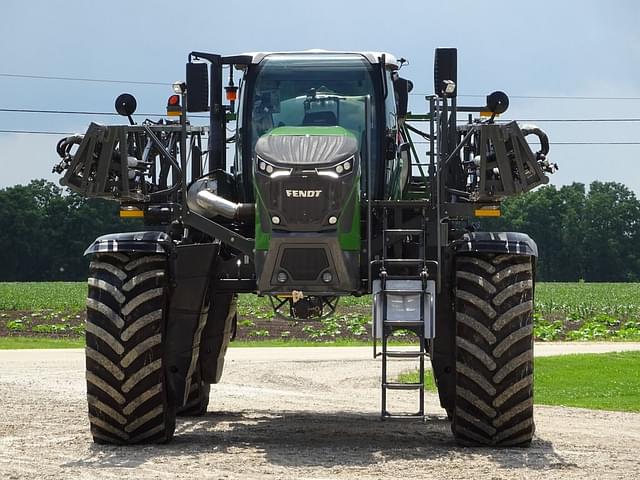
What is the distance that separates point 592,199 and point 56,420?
132m

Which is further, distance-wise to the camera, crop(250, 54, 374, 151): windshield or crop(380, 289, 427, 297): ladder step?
crop(250, 54, 374, 151): windshield

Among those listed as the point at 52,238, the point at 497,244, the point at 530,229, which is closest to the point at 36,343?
the point at 497,244

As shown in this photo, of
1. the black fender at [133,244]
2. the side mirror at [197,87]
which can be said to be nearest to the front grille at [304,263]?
the black fender at [133,244]

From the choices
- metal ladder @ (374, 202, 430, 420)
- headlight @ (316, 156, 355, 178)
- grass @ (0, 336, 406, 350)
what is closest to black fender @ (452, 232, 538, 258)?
metal ladder @ (374, 202, 430, 420)

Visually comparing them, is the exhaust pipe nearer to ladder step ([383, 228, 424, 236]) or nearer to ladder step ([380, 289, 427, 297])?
ladder step ([383, 228, 424, 236])

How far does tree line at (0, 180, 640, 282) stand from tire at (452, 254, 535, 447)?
8334cm

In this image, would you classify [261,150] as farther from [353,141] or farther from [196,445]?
[196,445]

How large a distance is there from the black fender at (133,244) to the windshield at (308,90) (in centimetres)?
150

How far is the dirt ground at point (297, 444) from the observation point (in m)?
10.2

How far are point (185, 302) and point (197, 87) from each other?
2.06 m

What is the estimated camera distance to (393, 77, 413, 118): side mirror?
13.1m

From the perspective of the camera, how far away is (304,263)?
11539mm

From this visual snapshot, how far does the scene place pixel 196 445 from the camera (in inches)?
476

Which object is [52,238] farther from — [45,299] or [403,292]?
[403,292]
